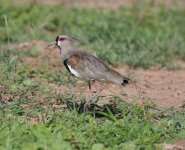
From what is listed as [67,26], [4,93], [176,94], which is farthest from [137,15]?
[4,93]

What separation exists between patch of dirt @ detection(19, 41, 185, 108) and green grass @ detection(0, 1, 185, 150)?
163mm

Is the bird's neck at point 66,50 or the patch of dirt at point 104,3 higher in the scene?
the patch of dirt at point 104,3

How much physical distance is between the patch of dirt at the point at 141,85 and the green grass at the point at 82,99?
0.54 ft

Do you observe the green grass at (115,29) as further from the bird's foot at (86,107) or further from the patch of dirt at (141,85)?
the bird's foot at (86,107)

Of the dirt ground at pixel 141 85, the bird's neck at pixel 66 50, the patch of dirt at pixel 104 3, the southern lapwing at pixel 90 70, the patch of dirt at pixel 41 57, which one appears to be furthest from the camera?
the patch of dirt at pixel 104 3

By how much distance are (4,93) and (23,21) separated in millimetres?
4459

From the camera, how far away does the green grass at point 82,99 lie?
249 inches

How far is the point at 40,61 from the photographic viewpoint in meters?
9.75

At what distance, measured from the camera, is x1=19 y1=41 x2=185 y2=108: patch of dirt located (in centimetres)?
813

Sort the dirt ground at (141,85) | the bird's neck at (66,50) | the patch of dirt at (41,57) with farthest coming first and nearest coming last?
the patch of dirt at (41,57) → the dirt ground at (141,85) → the bird's neck at (66,50)

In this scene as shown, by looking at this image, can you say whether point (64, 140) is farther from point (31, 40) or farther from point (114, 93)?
point (31, 40)

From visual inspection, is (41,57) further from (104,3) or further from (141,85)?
(104,3)

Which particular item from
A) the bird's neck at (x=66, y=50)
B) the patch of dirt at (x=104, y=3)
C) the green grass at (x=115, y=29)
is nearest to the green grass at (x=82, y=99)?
the green grass at (x=115, y=29)

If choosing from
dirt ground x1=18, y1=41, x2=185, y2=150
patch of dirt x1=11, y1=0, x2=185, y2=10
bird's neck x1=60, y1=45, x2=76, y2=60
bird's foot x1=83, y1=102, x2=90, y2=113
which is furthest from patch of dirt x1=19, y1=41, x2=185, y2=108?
patch of dirt x1=11, y1=0, x2=185, y2=10
